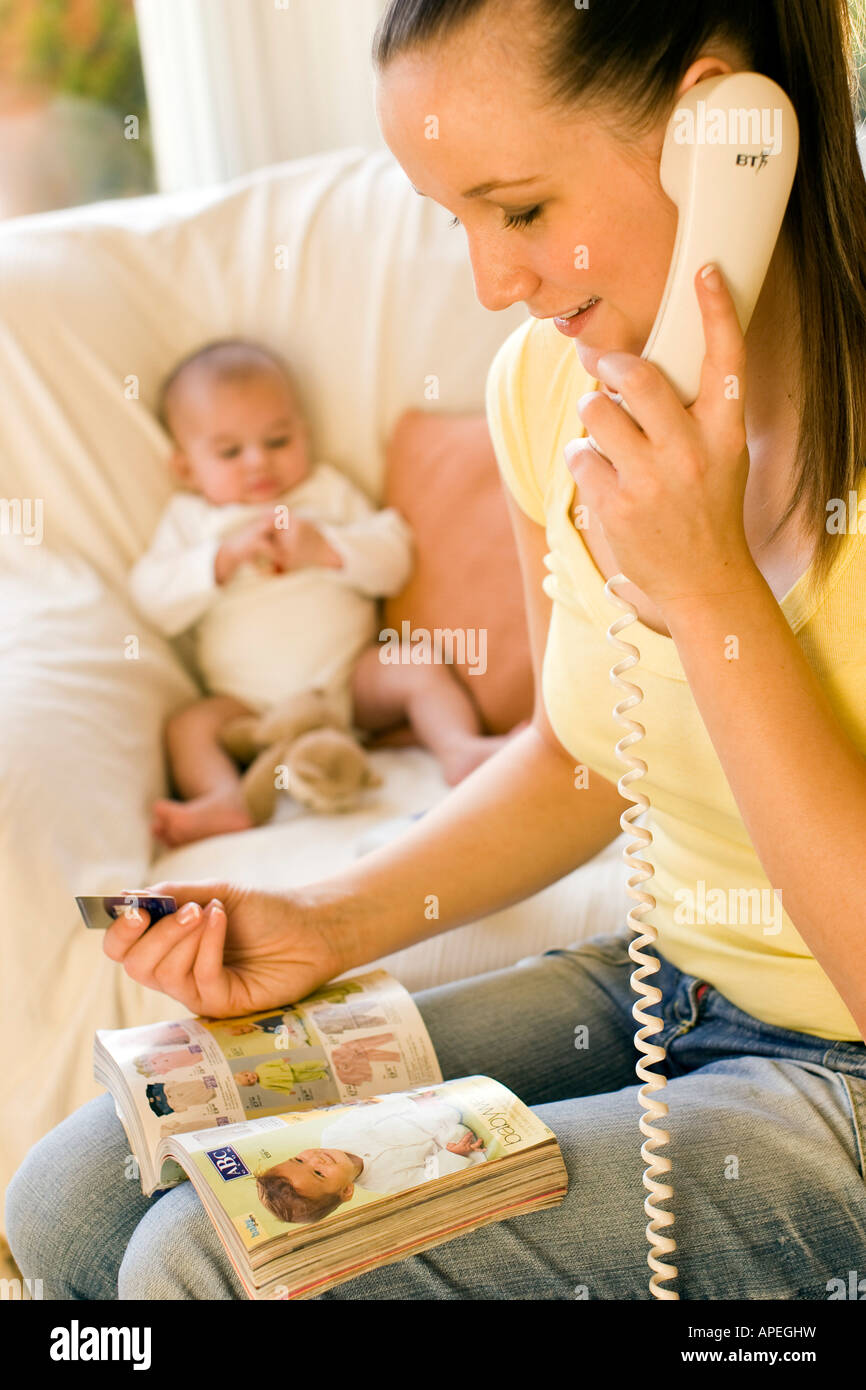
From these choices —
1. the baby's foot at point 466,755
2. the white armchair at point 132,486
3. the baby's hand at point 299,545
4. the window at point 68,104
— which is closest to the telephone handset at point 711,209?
the white armchair at point 132,486

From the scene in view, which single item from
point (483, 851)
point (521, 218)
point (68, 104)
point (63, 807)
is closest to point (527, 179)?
point (521, 218)

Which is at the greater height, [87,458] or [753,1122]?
[87,458]

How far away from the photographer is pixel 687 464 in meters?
0.74

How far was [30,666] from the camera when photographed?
1.53m

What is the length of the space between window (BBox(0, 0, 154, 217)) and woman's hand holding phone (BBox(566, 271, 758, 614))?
6.64 feet

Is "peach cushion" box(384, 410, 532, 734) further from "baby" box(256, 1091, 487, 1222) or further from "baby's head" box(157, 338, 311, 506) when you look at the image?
"baby" box(256, 1091, 487, 1222)

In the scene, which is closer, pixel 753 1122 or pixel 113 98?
pixel 753 1122

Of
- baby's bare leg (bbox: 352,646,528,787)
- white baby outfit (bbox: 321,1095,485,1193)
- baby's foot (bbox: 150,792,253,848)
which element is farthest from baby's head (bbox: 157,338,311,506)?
white baby outfit (bbox: 321,1095,485,1193)

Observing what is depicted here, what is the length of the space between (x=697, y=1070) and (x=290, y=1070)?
298mm

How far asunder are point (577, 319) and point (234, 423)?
3.58ft

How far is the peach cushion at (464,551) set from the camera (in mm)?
1699

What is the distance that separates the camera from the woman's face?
727 millimetres

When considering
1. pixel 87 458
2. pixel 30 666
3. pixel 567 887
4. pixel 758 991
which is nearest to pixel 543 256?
pixel 758 991
